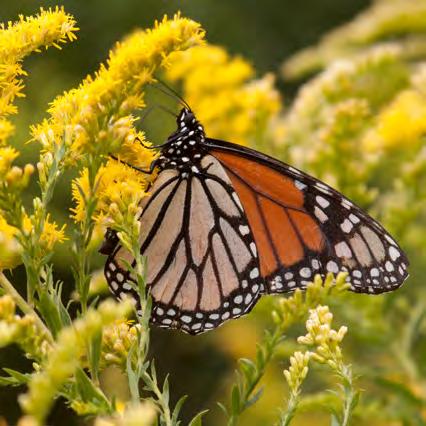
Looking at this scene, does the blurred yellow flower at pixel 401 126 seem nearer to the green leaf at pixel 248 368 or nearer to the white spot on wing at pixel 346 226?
the white spot on wing at pixel 346 226

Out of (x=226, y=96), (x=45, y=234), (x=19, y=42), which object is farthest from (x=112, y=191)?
(x=226, y=96)

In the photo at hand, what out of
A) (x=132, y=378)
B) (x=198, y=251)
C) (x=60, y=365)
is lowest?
(x=60, y=365)

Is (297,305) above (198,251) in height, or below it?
below

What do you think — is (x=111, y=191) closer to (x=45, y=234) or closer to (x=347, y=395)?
(x=45, y=234)

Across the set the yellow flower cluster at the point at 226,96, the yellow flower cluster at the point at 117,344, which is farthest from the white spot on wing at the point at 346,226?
the yellow flower cluster at the point at 226,96

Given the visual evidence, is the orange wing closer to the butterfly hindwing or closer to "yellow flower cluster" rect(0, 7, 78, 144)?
the butterfly hindwing

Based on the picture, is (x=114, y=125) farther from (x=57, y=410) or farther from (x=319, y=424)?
(x=319, y=424)

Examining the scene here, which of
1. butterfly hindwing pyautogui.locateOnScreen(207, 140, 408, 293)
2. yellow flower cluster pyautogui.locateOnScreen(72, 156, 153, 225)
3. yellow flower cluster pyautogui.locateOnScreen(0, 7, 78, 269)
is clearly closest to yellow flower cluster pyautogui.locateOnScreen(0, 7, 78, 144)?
yellow flower cluster pyautogui.locateOnScreen(0, 7, 78, 269)
